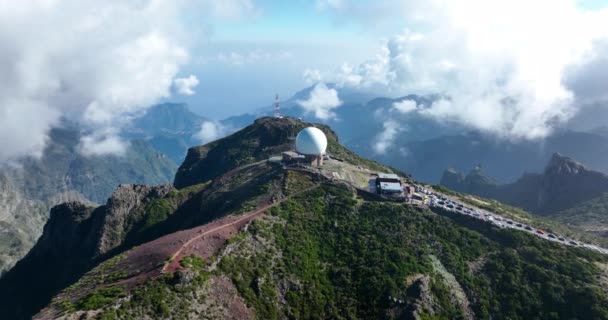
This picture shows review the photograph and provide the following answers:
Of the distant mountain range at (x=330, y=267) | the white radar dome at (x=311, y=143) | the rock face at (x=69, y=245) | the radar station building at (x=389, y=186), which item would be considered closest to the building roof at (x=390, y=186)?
the radar station building at (x=389, y=186)

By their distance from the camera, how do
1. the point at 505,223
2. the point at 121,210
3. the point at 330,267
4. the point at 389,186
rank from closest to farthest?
the point at 330,267 → the point at 505,223 → the point at 389,186 → the point at 121,210

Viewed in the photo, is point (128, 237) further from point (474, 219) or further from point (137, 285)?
point (474, 219)

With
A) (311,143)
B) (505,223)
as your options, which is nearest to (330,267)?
(311,143)

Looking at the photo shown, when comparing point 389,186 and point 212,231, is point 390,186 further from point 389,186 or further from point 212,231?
point 212,231

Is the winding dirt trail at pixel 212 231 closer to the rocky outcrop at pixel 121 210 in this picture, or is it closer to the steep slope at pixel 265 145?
the rocky outcrop at pixel 121 210

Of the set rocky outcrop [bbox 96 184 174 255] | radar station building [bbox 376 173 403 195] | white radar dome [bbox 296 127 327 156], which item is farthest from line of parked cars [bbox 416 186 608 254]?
rocky outcrop [bbox 96 184 174 255]

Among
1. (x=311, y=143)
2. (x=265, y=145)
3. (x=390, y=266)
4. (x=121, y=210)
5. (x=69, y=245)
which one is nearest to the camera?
(x=390, y=266)
